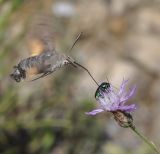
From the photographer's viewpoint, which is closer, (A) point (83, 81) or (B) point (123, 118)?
(B) point (123, 118)

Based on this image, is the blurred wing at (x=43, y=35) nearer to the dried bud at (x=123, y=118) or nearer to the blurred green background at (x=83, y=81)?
the dried bud at (x=123, y=118)

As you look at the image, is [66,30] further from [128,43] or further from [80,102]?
[80,102]

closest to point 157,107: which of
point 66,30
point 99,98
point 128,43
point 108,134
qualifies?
point 108,134

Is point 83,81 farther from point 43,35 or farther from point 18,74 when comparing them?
point 18,74

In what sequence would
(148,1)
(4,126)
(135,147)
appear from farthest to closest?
(148,1), (135,147), (4,126)

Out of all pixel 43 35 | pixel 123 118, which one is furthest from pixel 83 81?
pixel 123 118

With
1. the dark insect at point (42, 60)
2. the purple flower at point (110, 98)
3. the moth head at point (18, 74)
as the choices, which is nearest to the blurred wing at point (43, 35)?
the dark insect at point (42, 60)

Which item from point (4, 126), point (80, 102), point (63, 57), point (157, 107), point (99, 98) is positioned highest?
point (63, 57)
